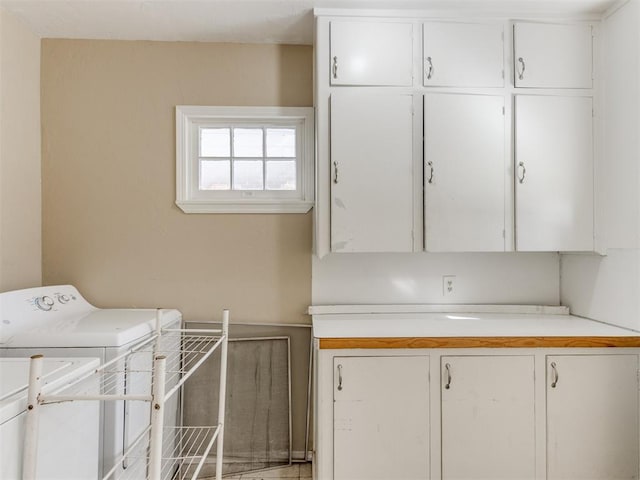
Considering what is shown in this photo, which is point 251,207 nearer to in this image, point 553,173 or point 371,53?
point 371,53

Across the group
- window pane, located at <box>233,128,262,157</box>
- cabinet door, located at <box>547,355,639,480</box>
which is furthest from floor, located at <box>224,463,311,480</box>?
window pane, located at <box>233,128,262,157</box>

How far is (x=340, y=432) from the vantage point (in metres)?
1.79

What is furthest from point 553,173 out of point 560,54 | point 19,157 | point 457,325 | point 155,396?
point 19,157

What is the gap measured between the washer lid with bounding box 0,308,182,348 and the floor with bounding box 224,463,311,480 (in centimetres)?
97

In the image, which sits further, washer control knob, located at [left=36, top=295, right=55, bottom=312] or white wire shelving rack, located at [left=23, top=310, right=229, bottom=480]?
washer control knob, located at [left=36, top=295, right=55, bottom=312]

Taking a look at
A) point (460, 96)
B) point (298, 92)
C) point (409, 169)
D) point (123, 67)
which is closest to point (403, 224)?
point (409, 169)

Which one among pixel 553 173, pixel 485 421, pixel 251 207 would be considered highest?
pixel 553 173

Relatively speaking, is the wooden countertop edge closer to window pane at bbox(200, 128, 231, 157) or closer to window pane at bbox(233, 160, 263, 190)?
window pane at bbox(233, 160, 263, 190)

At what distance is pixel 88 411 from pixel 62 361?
169mm

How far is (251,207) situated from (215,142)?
0.48 metres

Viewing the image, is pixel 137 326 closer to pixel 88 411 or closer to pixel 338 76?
pixel 88 411

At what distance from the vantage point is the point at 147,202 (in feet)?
7.76

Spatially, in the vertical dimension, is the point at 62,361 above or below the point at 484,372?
above

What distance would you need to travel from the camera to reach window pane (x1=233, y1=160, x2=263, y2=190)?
245 centimetres
